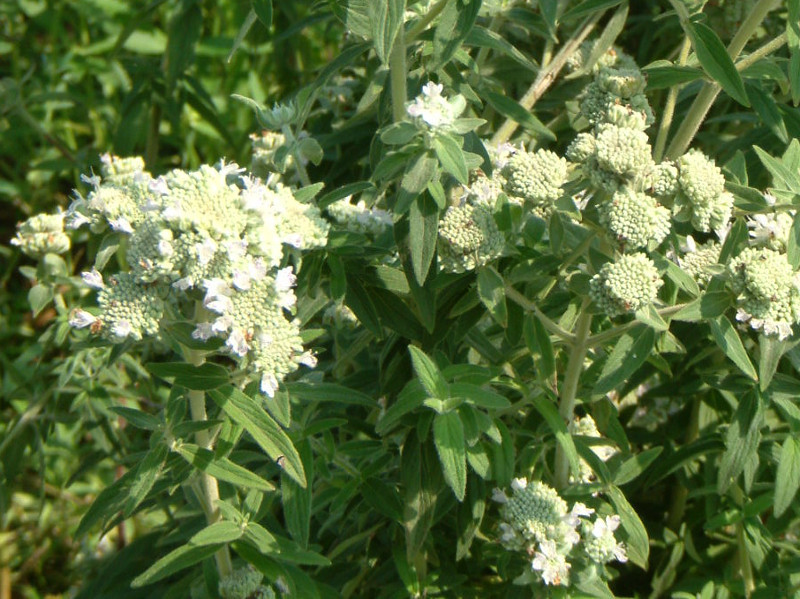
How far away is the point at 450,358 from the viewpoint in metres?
2.41

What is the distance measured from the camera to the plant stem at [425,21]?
6.89 feet

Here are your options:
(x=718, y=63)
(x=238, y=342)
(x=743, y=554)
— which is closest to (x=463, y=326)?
(x=238, y=342)

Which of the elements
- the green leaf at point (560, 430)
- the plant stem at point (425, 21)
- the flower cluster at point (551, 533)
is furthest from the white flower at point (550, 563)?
the plant stem at point (425, 21)

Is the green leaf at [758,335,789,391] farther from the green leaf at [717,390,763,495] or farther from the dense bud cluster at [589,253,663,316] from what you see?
the dense bud cluster at [589,253,663,316]

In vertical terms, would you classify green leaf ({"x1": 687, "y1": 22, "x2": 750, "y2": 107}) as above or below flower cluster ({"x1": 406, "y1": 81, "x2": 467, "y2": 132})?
above

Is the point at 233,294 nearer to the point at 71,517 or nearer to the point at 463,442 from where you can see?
the point at 463,442

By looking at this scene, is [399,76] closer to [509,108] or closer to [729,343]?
[509,108]

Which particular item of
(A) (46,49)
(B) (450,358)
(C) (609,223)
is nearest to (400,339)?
(B) (450,358)

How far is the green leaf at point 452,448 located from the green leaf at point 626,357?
0.30 metres

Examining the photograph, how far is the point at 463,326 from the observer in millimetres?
2281

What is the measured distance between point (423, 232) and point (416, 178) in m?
0.11

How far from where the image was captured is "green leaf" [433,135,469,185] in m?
1.88

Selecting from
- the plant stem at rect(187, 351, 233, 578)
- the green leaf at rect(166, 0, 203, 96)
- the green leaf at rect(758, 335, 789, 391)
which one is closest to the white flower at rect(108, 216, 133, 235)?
the plant stem at rect(187, 351, 233, 578)

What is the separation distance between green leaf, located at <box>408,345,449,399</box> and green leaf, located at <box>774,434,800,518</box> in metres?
0.80
